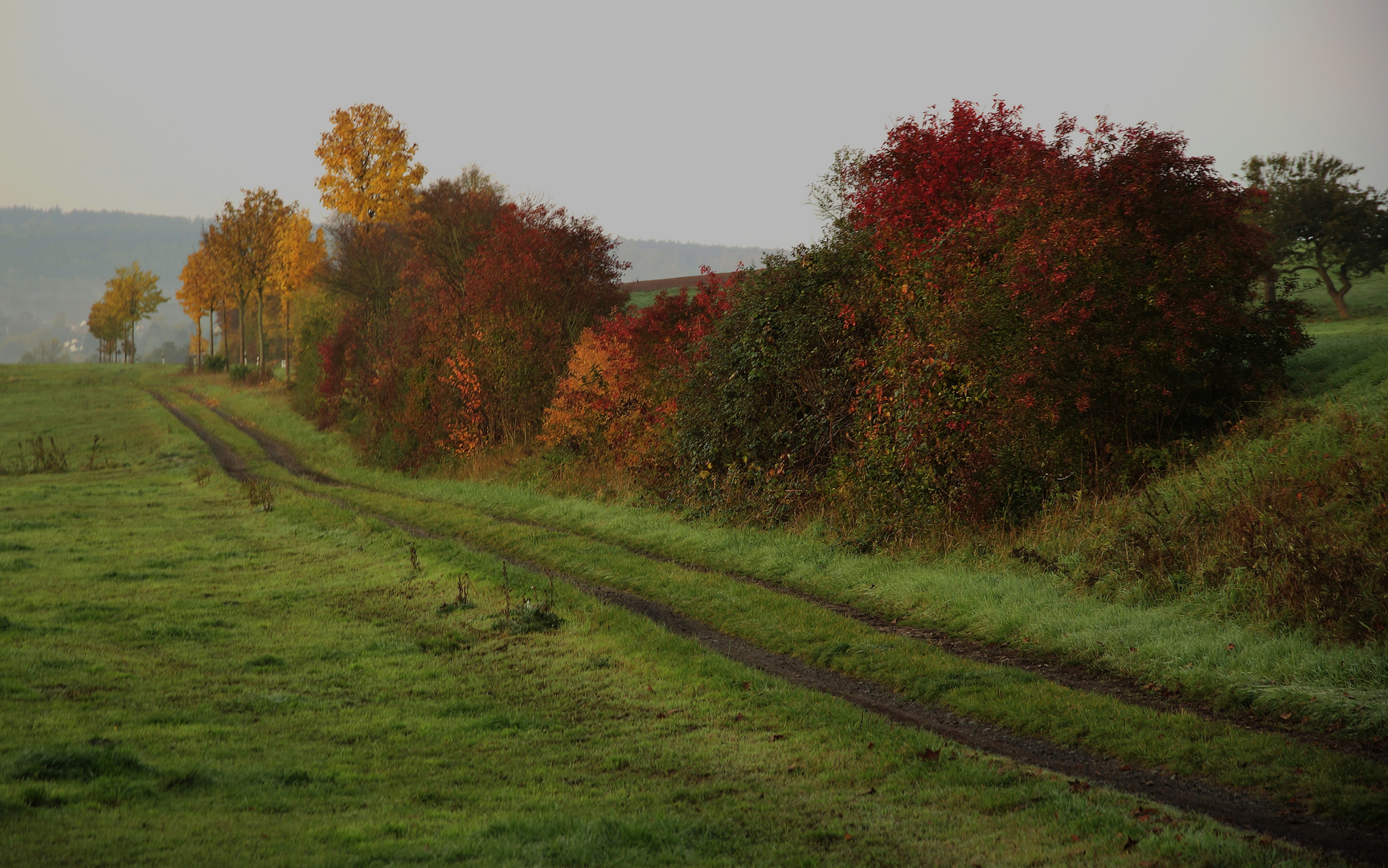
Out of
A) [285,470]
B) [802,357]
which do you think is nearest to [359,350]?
[285,470]

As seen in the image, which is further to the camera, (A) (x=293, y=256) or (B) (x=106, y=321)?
(B) (x=106, y=321)

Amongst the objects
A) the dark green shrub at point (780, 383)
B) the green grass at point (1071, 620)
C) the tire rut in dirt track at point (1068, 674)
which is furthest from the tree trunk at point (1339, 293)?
the tire rut in dirt track at point (1068, 674)

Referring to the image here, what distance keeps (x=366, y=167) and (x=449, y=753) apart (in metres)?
40.5

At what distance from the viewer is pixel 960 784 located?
5766mm

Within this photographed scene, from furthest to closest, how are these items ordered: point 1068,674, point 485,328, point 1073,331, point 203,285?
point 203,285
point 485,328
point 1073,331
point 1068,674

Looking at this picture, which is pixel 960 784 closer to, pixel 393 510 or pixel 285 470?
pixel 393 510

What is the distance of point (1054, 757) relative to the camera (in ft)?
20.6

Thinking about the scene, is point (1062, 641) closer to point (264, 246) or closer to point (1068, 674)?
point (1068, 674)

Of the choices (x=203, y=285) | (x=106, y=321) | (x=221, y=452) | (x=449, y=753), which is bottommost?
(x=221, y=452)

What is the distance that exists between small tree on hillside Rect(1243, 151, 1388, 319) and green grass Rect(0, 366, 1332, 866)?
1847 centimetres

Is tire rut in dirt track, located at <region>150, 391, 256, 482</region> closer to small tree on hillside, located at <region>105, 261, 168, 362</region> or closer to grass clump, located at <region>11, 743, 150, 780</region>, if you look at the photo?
grass clump, located at <region>11, 743, 150, 780</region>

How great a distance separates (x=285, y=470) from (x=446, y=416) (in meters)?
5.87

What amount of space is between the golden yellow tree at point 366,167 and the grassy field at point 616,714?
29959 millimetres

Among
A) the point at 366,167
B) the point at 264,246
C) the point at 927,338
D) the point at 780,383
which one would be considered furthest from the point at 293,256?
the point at 927,338
